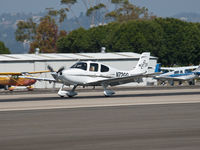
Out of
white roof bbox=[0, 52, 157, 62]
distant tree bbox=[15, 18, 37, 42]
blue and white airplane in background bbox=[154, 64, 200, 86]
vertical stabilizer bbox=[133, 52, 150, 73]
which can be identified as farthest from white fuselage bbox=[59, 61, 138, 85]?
distant tree bbox=[15, 18, 37, 42]

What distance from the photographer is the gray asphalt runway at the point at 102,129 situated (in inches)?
488

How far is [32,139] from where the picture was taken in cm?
1327

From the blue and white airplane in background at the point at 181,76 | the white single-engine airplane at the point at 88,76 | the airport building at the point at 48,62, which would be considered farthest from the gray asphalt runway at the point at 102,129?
the blue and white airplane in background at the point at 181,76

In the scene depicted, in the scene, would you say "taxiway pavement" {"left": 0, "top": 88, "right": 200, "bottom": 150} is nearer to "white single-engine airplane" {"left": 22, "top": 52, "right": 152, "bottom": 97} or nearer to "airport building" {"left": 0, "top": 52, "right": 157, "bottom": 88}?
"white single-engine airplane" {"left": 22, "top": 52, "right": 152, "bottom": 97}

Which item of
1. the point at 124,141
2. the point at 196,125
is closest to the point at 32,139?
the point at 124,141

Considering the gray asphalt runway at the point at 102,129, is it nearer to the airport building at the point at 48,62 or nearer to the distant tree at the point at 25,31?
the airport building at the point at 48,62

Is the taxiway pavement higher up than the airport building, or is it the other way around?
the airport building

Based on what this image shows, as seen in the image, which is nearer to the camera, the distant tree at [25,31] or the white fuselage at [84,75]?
the white fuselage at [84,75]

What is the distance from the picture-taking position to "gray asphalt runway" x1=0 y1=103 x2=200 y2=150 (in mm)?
12406

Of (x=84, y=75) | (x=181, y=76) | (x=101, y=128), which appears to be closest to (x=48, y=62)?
(x=181, y=76)

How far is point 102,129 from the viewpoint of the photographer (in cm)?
1500

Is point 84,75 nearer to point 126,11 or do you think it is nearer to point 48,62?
point 48,62

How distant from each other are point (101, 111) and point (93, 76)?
9.33 m

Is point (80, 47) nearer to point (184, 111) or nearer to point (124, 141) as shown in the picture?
point (184, 111)
